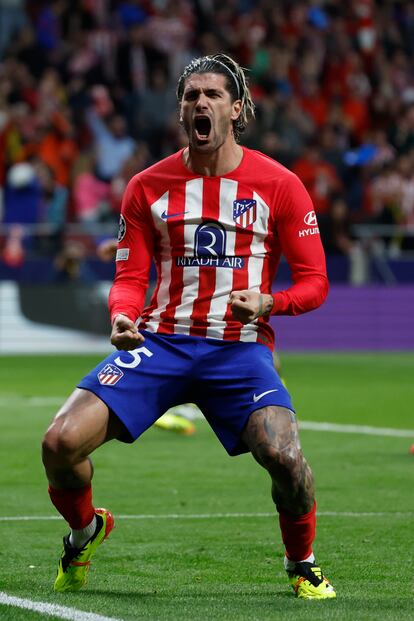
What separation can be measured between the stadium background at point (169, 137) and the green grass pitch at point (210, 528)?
22.1 feet

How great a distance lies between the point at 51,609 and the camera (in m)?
5.66

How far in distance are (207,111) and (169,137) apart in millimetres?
16851

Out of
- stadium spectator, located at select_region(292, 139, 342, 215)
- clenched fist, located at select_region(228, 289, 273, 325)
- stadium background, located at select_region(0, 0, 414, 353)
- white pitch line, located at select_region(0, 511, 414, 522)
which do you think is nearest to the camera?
clenched fist, located at select_region(228, 289, 273, 325)

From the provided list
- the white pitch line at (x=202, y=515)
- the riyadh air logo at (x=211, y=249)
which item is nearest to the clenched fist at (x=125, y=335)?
the riyadh air logo at (x=211, y=249)

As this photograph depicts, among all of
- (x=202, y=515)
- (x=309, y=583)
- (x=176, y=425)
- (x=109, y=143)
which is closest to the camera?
(x=309, y=583)

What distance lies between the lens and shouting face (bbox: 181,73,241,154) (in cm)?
622

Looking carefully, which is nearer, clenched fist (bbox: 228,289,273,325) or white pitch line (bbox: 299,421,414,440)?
clenched fist (bbox: 228,289,273,325)

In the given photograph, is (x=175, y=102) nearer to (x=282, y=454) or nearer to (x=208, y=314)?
(x=208, y=314)

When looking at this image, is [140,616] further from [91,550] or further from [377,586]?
[377,586]

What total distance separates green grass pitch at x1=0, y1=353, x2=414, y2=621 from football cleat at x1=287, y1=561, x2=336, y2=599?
6 centimetres

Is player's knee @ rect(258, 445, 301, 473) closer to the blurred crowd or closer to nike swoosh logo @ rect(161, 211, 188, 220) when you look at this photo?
nike swoosh logo @ rect(161, 211, 188, 220)

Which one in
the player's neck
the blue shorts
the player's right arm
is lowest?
the blue shorts


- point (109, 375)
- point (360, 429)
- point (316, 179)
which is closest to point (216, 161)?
point (109, 375)

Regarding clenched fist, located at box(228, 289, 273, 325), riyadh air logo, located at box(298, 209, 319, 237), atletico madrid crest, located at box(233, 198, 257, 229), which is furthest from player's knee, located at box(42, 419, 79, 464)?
riyadh air logo, located at box(298, 209, 319, 237)
